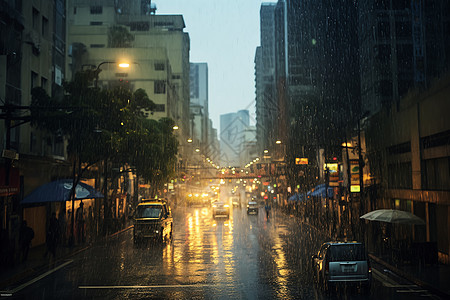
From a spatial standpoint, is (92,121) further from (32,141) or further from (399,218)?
(399,218)

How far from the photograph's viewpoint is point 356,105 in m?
75.7

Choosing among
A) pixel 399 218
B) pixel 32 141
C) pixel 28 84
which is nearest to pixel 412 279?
pixel 399 218

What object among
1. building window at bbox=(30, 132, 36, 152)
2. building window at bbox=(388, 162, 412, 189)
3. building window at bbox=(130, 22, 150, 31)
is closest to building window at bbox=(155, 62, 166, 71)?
building window at bbox=(130, 22, 150, 31)

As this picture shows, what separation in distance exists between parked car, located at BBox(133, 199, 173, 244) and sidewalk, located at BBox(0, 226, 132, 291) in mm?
3019

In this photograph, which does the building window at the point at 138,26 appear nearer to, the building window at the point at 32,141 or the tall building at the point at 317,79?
the tall building at the point at 317,79

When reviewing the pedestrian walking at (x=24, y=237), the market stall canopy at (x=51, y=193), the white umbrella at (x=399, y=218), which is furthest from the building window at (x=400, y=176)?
the pedestrian walking at (x=24, y=237)

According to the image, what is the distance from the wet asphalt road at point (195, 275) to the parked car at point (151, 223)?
74 cm

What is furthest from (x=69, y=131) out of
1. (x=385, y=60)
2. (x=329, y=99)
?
(x=329, y=99)

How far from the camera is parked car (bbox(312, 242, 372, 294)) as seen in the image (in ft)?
46.3

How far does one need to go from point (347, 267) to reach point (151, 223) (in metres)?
16.2

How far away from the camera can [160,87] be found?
318 ft

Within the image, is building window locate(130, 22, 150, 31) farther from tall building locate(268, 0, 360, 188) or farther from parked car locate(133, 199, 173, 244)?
parked car locate(133, 199, 173, 244)

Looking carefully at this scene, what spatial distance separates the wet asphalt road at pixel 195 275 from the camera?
46.7 ft

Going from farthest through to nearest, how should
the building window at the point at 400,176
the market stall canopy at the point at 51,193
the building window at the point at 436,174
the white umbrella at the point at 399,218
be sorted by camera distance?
1. the building window at the point at 400,176
2. the market stall canopy at the point at 51,193
3. the building window at the point at 436,174
4. the white umbrella at the point at 399,218
